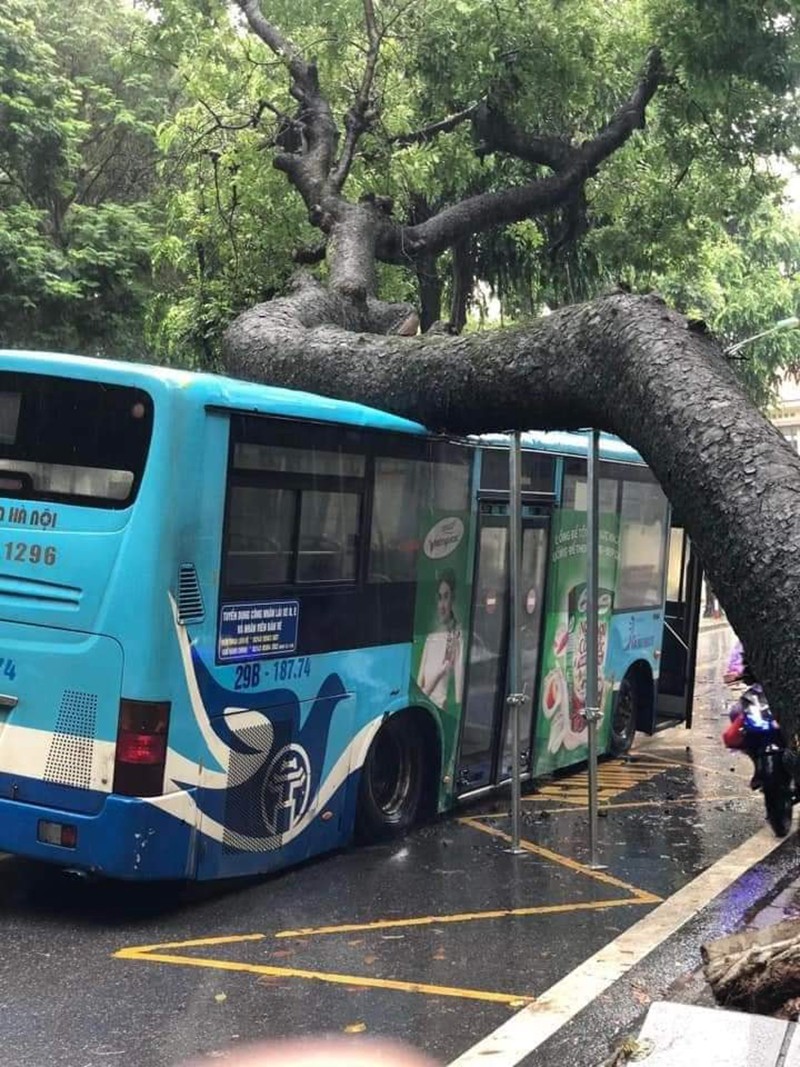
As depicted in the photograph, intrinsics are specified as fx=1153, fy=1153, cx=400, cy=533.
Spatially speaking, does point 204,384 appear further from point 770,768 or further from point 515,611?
point 770,768

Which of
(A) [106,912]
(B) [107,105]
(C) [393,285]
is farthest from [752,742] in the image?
(B) [107,105]

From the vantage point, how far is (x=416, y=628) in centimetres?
753

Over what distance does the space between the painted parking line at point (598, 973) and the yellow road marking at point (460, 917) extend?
0.26 m

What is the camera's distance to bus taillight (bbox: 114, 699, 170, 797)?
5531 millimetres

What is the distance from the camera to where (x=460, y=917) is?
614cm

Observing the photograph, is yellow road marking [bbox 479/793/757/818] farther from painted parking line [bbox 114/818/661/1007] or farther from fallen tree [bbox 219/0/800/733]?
fallen tree [bbox 219/0/800/733]

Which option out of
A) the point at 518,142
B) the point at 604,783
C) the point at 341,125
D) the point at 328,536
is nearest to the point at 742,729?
the point at 604,783

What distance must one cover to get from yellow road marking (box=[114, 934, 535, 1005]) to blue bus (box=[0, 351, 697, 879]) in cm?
38

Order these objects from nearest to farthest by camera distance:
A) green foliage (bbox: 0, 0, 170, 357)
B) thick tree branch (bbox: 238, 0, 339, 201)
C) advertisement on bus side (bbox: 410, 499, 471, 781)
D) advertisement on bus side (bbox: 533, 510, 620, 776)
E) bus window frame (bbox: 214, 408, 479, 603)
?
bus window frame (bbox: 214, 408, 479, 603) < advertisement on bus side (bbox: 410, 499, 471, 781) < advertisement on bus side (bbox: 533, 510, 620, 776) < thick tree branch (bbox: 238, 0, 339, 201) < green foliage (bbox: 0, 0, 170, 357)

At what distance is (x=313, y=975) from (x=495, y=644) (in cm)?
362

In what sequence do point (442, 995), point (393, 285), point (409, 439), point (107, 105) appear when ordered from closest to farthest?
1. point (442, 995)
2. point (409, 439)
3. point (393, 285)
4. point (107, 105)

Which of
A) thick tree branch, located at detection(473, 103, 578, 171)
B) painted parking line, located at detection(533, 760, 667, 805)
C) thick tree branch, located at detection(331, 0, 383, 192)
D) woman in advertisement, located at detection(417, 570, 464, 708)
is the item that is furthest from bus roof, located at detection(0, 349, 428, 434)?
thick tree branch, located at detection(473, 103, 578, 171)

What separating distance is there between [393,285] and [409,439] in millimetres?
8762

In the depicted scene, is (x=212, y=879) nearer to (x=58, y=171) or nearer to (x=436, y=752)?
(x=436, y=752)
